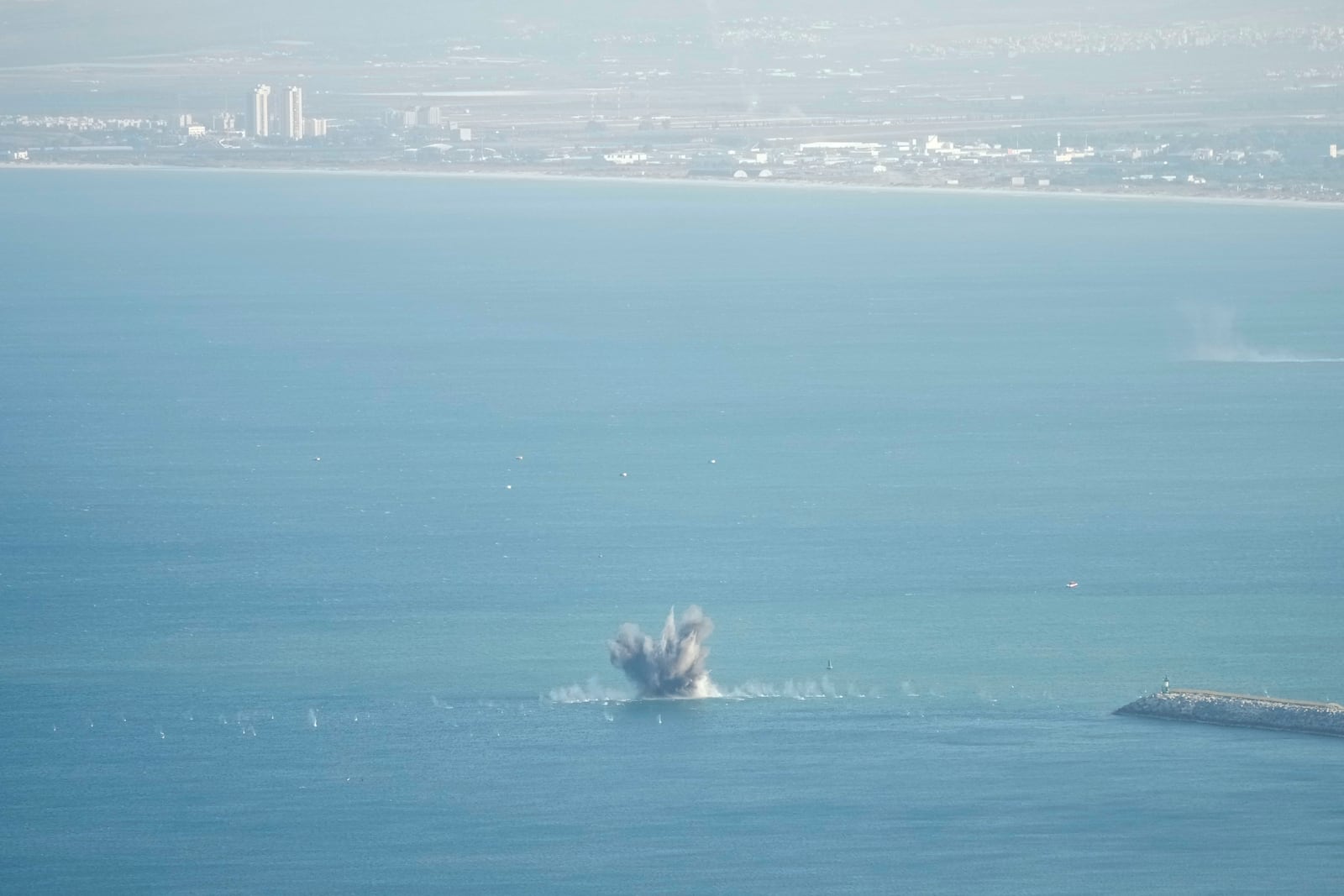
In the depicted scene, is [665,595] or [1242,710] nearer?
[1242,710]

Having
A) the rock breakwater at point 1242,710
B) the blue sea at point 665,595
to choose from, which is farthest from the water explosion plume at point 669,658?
the rock breakwater at point 1242,710

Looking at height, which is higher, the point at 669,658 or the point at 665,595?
the point at 665,595

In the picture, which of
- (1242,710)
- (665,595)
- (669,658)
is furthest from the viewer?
(665,595)

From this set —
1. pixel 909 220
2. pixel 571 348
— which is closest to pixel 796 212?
pixel 909 220

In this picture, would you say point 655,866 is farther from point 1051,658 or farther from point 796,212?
point 796,212

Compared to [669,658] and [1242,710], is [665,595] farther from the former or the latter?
[1242,710]

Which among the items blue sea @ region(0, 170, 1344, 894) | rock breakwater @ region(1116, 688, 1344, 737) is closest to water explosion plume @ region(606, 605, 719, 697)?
blue sea @ region(0, 170, 1344, 894)

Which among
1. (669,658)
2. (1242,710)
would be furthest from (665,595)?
(1242,710)
